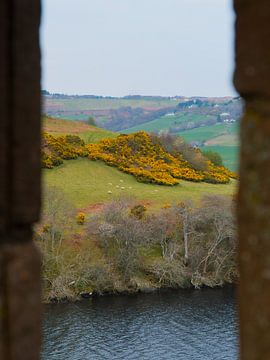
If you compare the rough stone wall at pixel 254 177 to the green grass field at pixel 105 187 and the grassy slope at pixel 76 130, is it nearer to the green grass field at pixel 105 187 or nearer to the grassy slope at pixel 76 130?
the green grass field at pixel 105 187

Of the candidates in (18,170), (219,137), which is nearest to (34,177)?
(18,170)

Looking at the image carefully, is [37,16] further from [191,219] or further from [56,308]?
[191,219]

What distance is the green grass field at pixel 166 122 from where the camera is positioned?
118575mm

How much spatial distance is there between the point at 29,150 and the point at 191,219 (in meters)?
36.3

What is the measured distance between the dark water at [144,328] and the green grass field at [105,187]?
11.3 meters

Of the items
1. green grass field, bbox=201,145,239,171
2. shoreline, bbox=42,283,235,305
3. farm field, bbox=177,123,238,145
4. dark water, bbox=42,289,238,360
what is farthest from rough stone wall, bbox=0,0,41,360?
farm field, bbox=177,123,238,145

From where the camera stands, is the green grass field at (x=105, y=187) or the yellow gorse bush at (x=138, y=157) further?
the yellow gorse bush at (x=138, y=157)

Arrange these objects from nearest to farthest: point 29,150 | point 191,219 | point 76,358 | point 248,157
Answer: point 248,157
point 29,150
point 76,358
point 191,219

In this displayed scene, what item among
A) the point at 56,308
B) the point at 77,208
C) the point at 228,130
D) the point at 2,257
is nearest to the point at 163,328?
the point at 56,308

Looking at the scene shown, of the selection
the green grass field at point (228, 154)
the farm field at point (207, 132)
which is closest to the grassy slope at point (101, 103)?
the farm field at point (207, 132)

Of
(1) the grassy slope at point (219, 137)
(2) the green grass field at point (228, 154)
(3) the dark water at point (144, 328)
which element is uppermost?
(1) the grassy slope at point (219, 137)

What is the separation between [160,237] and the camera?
3825 centimetres

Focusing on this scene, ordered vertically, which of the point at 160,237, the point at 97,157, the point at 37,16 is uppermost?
the point at 37,16

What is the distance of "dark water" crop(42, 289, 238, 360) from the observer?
23734 mm
